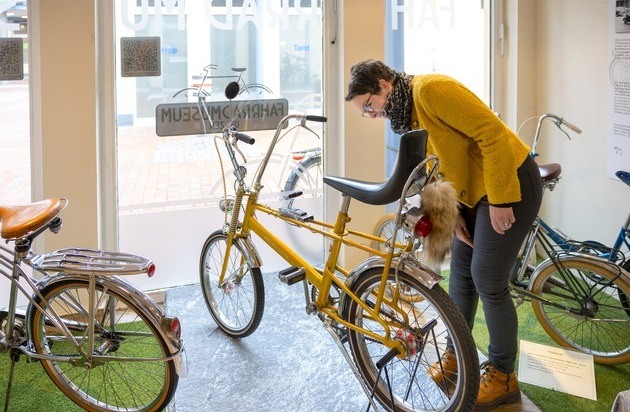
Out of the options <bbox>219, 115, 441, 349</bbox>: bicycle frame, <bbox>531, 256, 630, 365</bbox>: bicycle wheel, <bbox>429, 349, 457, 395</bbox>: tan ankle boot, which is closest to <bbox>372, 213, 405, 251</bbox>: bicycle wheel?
<bbox>531, 256, 630, 365</bbox>: bicycle wheel

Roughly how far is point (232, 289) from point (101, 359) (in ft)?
2.84

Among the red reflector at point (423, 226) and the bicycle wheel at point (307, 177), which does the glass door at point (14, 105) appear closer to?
the bicycle wheel at point (307, 177)

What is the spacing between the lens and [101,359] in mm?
2477

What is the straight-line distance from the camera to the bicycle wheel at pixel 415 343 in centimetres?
226

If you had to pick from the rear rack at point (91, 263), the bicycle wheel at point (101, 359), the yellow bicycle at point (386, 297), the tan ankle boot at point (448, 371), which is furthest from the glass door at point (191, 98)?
the tan ankle boot at point (448, 371)

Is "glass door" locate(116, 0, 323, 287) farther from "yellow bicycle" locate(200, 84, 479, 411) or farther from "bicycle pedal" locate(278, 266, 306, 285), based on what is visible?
"bicycle pedal" locate(278, 266, 306, 285)

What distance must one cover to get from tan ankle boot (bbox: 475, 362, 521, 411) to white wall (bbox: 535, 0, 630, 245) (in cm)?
157

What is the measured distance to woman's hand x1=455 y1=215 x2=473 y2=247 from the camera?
2.52m

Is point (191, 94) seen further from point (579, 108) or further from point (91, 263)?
point (579, 108)

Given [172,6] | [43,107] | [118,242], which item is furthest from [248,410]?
[172,6]

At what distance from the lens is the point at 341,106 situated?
399 centimetres

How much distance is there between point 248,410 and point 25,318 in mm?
889

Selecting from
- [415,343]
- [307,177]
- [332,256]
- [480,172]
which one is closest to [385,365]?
[415,343]

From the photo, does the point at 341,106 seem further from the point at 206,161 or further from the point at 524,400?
the point at 524,400
